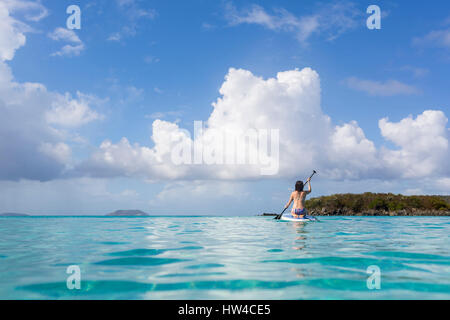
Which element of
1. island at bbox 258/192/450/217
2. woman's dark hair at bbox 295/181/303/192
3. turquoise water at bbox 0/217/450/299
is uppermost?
woman's dark hair at bbox 295/181/303/192

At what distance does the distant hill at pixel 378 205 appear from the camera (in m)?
128

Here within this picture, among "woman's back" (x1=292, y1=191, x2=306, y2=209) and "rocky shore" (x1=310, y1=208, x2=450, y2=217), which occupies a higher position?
"woman's back" (x1=292, y1=191, x2=306, y2=209)

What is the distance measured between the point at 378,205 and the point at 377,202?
130cm

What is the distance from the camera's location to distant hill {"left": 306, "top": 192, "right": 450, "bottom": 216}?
422 ft

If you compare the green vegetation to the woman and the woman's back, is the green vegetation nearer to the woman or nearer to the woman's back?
the woman

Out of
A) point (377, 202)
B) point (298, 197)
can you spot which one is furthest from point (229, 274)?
point (377, 202)

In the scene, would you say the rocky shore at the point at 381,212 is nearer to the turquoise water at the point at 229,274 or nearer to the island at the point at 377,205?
the island at the point at 377,205

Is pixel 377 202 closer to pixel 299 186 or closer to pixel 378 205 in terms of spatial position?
pixel 378 205

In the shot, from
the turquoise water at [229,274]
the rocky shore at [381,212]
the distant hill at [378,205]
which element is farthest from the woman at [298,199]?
the distant hill at [378,205]

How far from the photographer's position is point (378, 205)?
136500 mm

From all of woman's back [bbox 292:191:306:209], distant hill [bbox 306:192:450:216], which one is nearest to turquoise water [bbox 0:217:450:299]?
woman's back [bbox 292:191:306:209]
